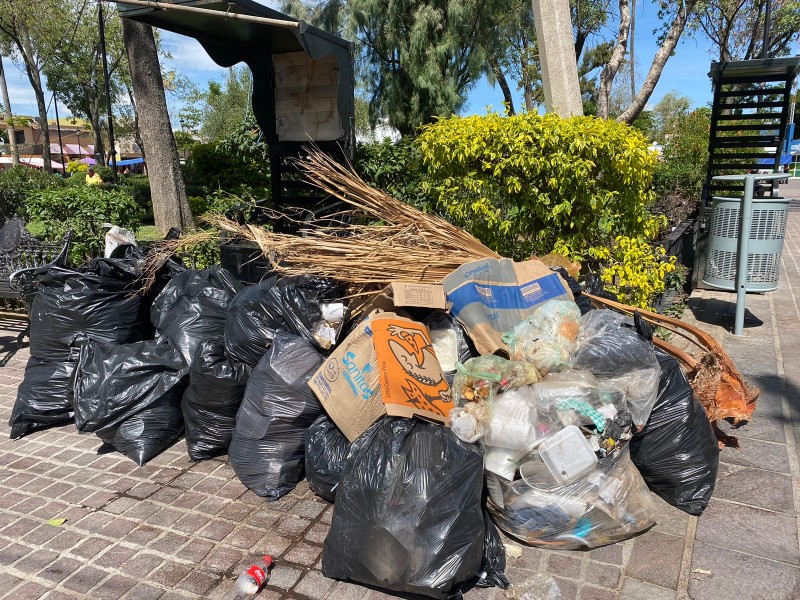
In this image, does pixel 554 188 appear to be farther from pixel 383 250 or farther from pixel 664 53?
pixel 664 53

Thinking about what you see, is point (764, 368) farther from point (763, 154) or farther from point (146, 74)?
point (146, 74)

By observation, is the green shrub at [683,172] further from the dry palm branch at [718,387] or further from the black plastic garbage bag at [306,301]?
the black plastic garbage bag at [306,301]

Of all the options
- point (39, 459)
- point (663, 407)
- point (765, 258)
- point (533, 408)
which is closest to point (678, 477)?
point (663, 407)

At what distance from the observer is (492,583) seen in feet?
8.30

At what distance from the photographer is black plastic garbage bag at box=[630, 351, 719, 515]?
2.95 m

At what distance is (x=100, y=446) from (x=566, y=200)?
3.59 m

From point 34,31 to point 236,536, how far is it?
26079mm

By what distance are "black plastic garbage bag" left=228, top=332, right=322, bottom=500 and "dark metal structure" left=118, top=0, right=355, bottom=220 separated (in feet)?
9.61

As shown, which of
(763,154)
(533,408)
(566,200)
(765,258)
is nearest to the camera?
(533,408)

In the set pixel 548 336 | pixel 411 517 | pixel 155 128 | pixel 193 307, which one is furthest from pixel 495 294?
pixel 155 128

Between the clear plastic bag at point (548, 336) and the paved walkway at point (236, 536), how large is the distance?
2.88ft

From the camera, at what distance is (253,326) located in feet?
11.8

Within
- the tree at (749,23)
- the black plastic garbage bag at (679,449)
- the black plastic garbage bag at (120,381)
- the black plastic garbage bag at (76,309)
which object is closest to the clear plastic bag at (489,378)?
the black plastic garbage bag at (679,449)

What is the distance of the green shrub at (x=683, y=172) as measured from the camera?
986 centimetres
